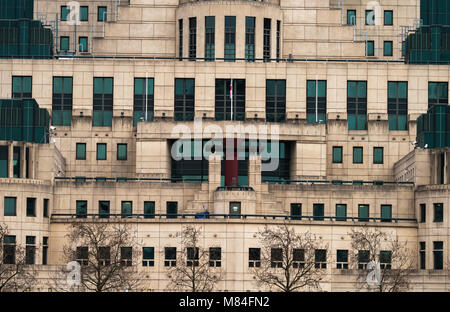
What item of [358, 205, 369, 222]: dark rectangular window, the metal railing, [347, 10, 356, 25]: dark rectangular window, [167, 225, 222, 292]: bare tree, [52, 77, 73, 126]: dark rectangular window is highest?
[347, 10, 356, 25]: dark rectangular window

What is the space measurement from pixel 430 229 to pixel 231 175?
22209 mm

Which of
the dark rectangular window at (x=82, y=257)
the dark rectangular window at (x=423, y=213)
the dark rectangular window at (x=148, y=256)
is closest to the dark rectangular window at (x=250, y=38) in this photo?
the dark rectangular window at (x=423, y=213)

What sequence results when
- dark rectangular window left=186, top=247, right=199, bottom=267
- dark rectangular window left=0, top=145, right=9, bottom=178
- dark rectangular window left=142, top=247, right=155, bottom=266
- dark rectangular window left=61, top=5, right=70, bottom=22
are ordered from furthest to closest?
1. dark rectangular window left=61, top=5, right=70, bottom=22
2. dark rectangular window left=0, top=145, right=9, bottom=178
3. dark rectangular window left=142, top=247, right=155, bottom=266
4. dark rectangular window left=186, top=247, right=199, bottom=267

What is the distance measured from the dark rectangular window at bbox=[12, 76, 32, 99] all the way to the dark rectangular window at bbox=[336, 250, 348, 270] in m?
44.9

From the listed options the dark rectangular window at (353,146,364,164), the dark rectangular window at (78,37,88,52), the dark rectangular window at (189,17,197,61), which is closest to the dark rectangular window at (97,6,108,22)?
the dark rectangular window at (78,37,88,52)

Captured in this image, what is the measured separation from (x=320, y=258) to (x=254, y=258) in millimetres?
6814

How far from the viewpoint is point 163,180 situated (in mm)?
115688

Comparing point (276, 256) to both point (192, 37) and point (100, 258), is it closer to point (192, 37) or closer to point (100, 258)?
point (100, 258)

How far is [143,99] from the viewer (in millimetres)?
125000

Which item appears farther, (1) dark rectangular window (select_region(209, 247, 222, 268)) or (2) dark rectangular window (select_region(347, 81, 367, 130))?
(2) dark rectangular window (select_region(347, 81, 367, 130))

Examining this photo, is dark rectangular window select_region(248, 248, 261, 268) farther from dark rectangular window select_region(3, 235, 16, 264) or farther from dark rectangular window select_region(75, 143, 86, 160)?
dark rectangular window select_region(75, 143, 86, 160)

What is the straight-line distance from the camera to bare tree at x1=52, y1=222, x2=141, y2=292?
94.0 m

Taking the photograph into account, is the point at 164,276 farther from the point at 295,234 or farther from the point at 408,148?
the point at 408,148

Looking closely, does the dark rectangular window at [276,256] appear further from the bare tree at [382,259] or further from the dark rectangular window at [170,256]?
the dark rectangular window at [170,256]
